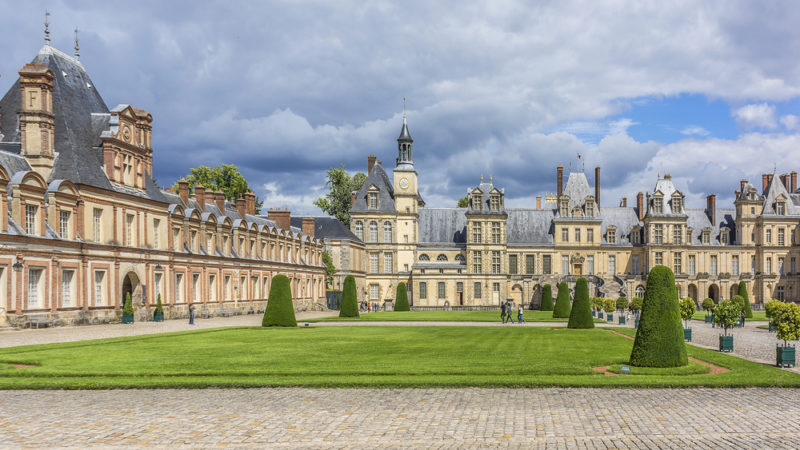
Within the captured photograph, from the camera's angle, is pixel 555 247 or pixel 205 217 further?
pixel 555 247

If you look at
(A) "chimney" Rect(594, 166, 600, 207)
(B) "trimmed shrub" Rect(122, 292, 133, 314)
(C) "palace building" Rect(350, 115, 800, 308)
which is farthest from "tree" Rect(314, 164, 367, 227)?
(B) "trimmed shrub" Rect(122, 292, 133, 314)

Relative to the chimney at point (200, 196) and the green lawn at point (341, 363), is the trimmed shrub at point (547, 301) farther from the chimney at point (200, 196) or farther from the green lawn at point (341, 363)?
the green lawn at point (341, 363)

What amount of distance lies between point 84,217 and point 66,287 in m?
3.86

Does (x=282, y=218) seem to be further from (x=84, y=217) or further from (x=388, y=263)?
(x=84, y=217)

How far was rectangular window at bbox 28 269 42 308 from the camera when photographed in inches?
1303

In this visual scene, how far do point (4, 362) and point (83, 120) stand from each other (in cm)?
2411

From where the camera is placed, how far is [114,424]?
11.7 meters

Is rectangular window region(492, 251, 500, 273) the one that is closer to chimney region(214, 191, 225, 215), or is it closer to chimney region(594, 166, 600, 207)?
chimney region(594, 166, 600, 207)

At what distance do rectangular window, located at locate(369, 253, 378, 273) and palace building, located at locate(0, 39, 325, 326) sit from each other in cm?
3159

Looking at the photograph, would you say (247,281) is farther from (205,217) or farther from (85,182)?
(85,182)

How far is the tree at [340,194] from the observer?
92688 mm

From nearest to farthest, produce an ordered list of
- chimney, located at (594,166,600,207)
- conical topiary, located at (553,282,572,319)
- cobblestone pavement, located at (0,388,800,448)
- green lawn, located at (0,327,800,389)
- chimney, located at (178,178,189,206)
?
cobblestone pavement, located at (0,388,800,448)
green lawn, located at (0,327,800,389)
conical topiary, located at (553,282,572,319)
chimney, located at (178,178,189,206)
chimney, located at (594,166,600,207)

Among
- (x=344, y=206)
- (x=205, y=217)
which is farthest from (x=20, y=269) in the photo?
(x=344, y=206)

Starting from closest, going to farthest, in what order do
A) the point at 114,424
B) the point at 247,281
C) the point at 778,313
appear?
the point at 114,424
the point at 778,313
the point at 247,281
